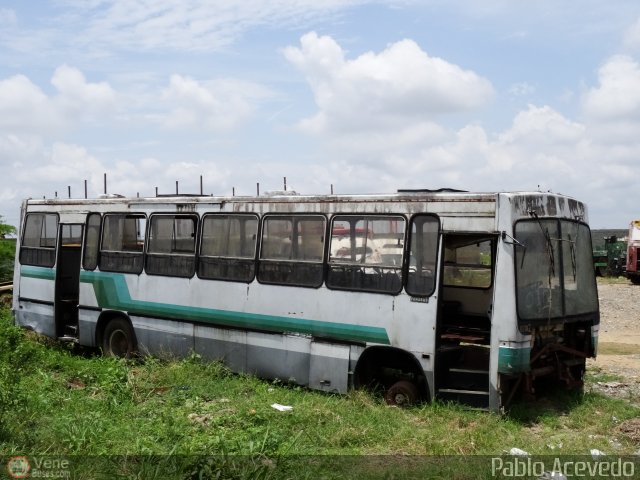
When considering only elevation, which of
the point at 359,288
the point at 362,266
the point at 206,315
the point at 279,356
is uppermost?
the point at 362,266

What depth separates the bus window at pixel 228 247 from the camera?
1111 centimetres

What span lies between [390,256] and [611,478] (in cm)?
387

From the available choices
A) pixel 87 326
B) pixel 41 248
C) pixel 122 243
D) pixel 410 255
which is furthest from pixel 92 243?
pixel 410 255

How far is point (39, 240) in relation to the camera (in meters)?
14.5

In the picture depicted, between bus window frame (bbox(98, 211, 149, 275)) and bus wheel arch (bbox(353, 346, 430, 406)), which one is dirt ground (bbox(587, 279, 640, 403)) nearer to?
bus wheel arch (bbox(353, 346, 430, 406))

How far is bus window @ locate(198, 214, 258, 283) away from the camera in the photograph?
1111 cm

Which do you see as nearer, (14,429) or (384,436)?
(14,429)

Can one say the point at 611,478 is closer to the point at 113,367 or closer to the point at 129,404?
the point at 129,404

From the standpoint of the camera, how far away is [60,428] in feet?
24.9

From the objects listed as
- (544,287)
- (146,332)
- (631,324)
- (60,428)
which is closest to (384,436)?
(544,287)

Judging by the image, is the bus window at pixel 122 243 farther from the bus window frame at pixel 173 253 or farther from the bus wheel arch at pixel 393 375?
the bus wheel arch at pixel 393 375

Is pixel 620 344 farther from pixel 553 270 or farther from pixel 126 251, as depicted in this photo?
pixel 126 251

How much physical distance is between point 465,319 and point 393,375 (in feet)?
4.66

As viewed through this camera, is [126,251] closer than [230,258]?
No
